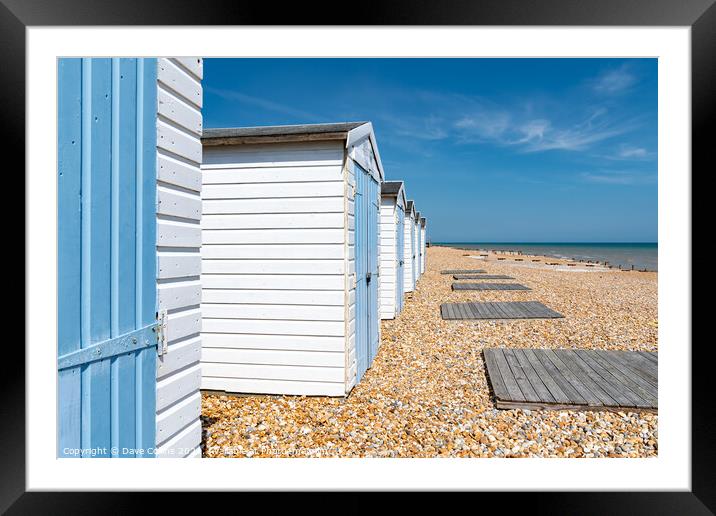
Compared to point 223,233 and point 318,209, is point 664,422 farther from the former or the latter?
point 223,233

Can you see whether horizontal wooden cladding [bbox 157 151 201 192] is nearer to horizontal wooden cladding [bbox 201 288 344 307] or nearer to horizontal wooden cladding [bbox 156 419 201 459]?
horizontal wooden cladding [bbox 156 419 201 459]

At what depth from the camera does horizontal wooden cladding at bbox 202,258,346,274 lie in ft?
14.1

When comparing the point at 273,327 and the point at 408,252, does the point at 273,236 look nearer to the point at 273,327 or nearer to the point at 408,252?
the point at 273,327

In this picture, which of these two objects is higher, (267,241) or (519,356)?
(267,241)

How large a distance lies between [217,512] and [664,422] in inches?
68.7

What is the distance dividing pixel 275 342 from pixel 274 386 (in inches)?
17.8

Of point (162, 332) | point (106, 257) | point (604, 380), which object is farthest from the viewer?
point (604, 380)

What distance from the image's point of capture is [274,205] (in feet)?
14.4

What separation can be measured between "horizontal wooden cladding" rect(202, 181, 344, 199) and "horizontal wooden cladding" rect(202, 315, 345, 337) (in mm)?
1273

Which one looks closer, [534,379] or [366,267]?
[534,379]

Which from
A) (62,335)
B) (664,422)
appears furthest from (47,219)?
(664,422)

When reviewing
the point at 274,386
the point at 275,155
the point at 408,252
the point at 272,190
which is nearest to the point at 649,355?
the point at 274,386
